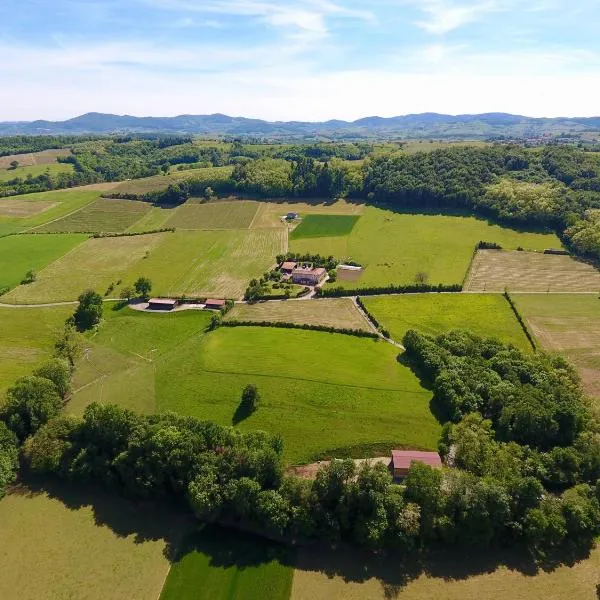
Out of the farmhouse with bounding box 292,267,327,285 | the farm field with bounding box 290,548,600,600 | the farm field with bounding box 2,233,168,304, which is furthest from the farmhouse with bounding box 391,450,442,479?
the farm field with bounding box 2,233,168,304

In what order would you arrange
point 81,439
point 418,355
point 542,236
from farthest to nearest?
1. point 542,236
2. point 418,355
3. point 81,439

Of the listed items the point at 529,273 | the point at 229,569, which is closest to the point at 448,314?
the point at 529,273

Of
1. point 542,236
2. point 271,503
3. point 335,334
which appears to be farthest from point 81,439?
point 542,236

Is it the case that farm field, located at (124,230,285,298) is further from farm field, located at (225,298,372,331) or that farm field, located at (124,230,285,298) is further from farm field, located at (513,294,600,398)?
farm field, located at (513,294,600,398)

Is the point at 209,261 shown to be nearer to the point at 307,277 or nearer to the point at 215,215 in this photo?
the point at 307,277

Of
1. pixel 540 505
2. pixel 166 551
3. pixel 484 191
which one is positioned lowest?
pixel 166 551

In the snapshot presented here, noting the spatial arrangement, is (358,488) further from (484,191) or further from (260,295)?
(484,191)
